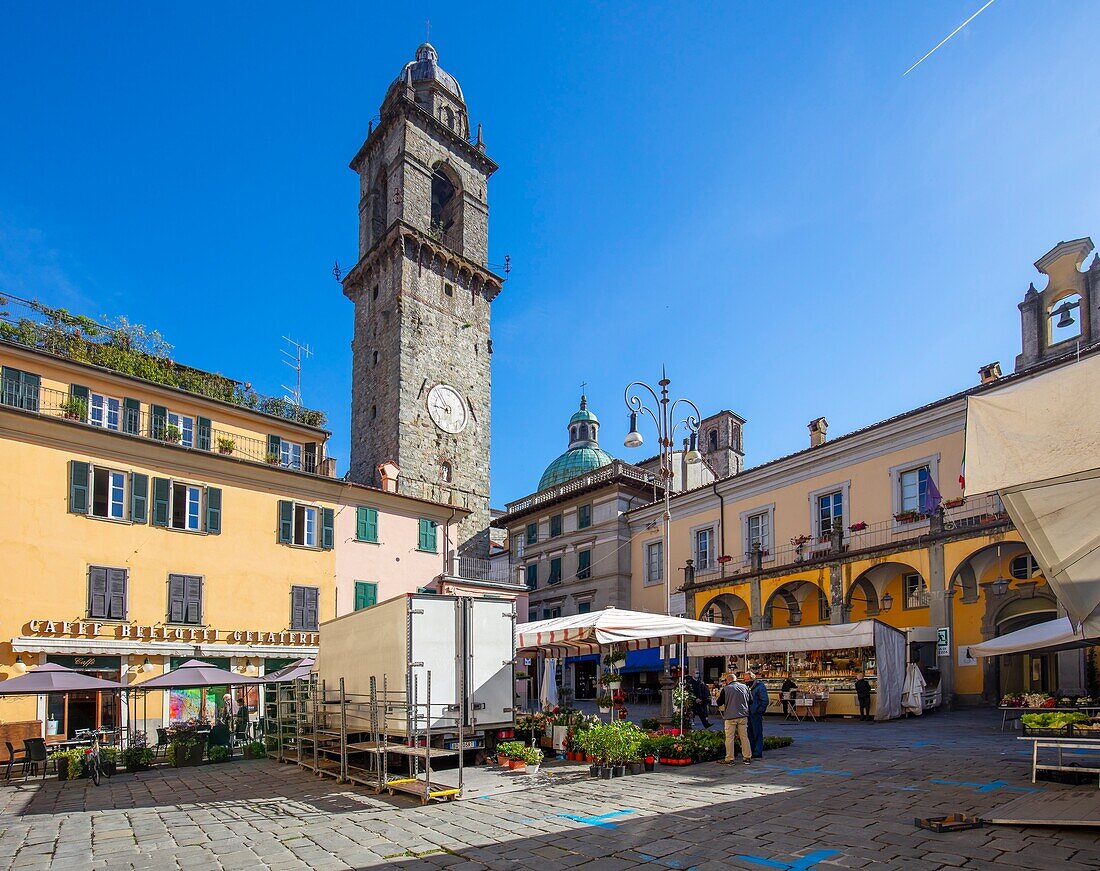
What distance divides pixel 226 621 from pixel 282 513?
159 inches

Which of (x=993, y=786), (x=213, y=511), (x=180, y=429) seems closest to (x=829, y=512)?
(x=993, y=786)

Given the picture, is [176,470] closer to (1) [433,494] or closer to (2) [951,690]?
(1) [433,494]

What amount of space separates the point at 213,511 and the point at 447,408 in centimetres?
1997

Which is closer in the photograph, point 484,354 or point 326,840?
point 326,840

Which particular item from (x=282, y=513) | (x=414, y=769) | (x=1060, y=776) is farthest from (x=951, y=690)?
(x=282, y=513)

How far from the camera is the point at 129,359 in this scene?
87.0ft

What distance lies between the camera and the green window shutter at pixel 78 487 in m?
21.7

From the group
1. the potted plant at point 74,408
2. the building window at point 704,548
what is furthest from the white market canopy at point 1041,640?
the potted plant at point 74,408

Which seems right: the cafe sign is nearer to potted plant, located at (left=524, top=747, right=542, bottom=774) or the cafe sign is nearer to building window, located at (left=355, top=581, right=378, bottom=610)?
building window, located at (left=355, top=581, right=378, bottom=610)

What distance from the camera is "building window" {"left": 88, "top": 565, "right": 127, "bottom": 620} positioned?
70.4 ft

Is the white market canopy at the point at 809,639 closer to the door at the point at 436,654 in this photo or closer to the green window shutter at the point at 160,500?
the door at the point at 436,654

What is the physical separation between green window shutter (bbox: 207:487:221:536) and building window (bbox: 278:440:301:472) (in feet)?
12.8

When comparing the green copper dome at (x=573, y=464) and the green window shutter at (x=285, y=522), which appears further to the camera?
the green copper dome at (x=573, y=464)

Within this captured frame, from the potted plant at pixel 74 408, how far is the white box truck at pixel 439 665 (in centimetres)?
1401
